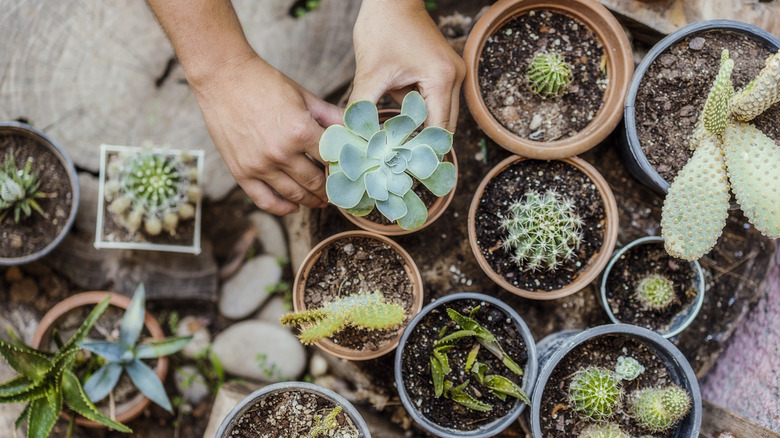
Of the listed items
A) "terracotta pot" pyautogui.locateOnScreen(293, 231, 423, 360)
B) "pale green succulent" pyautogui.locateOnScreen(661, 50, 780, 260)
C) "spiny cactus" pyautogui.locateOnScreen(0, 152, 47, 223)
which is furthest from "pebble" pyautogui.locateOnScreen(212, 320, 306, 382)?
"pale green succulent" pyautogui.locateOnScreen(661, 50, 780, 260)

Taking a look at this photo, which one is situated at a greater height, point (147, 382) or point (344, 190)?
point (344, 190)

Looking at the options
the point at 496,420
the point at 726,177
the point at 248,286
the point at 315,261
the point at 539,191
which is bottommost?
the point at 496,420

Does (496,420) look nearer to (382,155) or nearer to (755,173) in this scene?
(382,155)

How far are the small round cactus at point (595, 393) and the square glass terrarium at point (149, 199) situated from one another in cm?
180

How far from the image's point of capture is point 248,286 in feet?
9.75

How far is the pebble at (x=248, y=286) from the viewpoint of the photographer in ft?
9.75

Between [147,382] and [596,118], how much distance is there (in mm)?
2264

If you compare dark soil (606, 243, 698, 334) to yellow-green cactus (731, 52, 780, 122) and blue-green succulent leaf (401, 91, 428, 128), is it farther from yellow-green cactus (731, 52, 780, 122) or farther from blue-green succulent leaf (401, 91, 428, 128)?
blue-green succulent leaf (401, 91, 428, 128)

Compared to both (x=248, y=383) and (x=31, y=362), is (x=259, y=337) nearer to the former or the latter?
(x=248, y=383)

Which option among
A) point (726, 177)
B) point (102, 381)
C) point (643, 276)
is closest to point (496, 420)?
point (643, 276)

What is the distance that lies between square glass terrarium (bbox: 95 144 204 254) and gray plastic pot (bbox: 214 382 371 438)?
2.88 ft

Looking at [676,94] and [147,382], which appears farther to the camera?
[147,382]

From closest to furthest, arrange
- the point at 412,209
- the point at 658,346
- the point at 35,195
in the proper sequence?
the point at 412,209 → the point at 658,346 → the point at 35,195

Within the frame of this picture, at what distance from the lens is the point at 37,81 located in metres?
2.70
